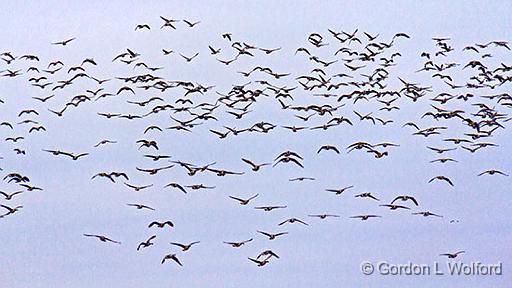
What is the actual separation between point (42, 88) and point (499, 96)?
3130 centimetres

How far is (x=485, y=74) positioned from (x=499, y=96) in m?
4.35

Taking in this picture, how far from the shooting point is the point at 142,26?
66.5 meters

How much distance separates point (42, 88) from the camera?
2702 inches

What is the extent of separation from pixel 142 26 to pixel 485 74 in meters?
22.7

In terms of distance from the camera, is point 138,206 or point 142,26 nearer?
point 138,206

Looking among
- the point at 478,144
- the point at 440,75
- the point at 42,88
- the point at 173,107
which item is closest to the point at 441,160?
the point at 478,144

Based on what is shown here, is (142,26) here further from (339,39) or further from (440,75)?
(440,75)

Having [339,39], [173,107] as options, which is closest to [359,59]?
[339,39]

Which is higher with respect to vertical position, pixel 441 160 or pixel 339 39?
pixel 339 39

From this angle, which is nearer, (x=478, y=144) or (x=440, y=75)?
(x=478, y=144)

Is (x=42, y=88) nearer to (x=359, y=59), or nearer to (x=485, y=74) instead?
(x=359, y=59)

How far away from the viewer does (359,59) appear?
229ft

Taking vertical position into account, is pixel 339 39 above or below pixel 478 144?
above

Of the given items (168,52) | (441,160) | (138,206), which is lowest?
(138,206)
